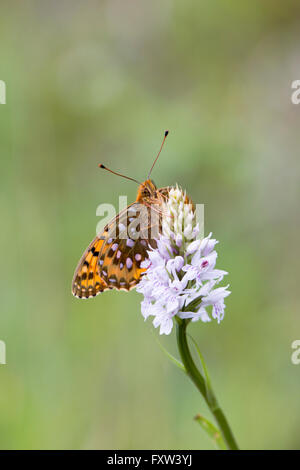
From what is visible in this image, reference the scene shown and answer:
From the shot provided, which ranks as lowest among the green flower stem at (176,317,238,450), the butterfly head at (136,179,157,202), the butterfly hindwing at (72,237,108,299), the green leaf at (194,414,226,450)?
the green leaf at (194,414,226,450)

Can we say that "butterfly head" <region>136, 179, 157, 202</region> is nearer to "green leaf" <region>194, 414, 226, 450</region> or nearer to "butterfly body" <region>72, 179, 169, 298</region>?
"butterfly body" <region>72, 179, 169, 298</region>

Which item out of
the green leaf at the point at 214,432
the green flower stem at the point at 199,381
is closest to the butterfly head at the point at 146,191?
the green flower stem at the point at 199,381

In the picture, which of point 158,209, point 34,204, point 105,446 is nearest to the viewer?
point 158,209

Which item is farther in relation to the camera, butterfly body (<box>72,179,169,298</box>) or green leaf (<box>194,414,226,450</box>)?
butterfly body (<box>72,179,169,298</box>)

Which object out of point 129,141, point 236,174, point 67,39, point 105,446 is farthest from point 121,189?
point 105,446

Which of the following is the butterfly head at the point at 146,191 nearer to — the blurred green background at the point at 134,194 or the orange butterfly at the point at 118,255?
the orange butterfly at the point at 118,255

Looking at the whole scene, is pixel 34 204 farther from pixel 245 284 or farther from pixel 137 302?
pixel 245 284

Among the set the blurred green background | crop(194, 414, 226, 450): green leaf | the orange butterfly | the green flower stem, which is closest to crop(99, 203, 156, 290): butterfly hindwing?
the orange butterfly
